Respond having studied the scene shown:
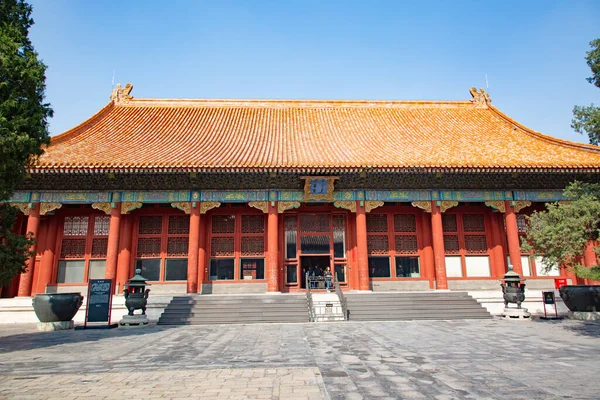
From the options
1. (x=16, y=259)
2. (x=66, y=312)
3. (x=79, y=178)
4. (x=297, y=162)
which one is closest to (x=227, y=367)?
(x=16, y=259)

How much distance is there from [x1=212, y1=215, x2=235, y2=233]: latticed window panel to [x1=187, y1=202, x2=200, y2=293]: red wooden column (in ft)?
3.38

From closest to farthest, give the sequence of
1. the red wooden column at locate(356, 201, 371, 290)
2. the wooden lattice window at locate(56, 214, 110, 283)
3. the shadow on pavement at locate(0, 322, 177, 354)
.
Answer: the shadow on pavement at locate(0, 322, 177, 354) → the red wooden column at locate(356, 201, 371, 290) → the wooden lattice window at locate(56, 214, 110, 283)

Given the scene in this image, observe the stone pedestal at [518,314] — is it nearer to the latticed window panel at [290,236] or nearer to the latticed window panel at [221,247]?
the latticed window panel at [290,236]

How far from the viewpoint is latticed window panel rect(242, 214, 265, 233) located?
14.0m

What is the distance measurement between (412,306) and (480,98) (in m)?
12.7

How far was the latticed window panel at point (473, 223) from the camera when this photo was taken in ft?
47.2

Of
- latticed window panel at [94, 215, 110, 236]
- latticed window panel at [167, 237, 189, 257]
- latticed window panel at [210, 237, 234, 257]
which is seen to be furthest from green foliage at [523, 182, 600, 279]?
latticed window panel at [94, 215, 110, 236]

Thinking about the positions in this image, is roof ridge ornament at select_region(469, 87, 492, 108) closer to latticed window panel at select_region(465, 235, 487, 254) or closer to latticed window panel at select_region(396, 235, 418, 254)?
latticed window panel at select_region(465, 235, 487, 254)

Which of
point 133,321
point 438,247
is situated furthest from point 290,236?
point 133,321

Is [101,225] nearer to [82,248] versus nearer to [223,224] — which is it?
[82,248]

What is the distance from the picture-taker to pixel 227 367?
17.0ft

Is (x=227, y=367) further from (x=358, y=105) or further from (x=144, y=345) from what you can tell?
(x=358, y=105)

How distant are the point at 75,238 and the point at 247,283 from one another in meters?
6.60

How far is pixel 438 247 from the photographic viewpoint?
13.1 m
